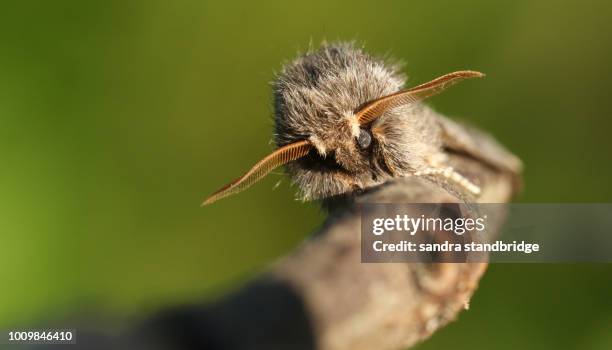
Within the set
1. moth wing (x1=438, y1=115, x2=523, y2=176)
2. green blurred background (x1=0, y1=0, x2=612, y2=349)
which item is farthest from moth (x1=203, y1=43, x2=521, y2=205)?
green blurred background (x1=0, y1=0, x2=612, y2=349)

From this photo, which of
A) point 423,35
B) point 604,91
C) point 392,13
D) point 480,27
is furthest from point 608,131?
point 392,13

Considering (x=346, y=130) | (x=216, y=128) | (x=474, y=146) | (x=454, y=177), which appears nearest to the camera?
(x=346, y=130)

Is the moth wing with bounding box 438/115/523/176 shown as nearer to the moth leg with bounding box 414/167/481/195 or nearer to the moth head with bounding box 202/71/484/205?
the moth leg with bounding box 414/167/481/195

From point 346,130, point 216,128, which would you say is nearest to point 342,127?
point 346,130

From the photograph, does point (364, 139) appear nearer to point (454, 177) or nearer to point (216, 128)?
point (454, 177)

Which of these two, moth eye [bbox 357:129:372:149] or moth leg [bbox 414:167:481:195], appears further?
moth leg [bbox 414:167:481:195]

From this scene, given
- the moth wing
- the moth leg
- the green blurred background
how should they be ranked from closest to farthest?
the moth leg → the moth wing → the green blurred background

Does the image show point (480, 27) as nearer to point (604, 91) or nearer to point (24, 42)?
point (604, 91)
